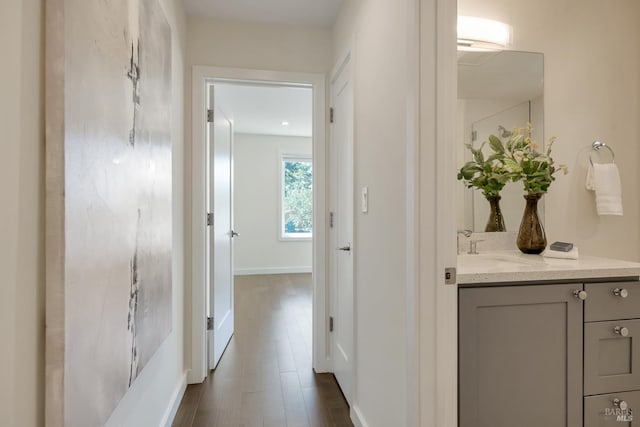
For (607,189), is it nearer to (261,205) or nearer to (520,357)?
(520,357)

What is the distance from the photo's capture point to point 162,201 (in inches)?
61.2

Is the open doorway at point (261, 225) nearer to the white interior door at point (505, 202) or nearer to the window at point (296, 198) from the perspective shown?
the window at point (296, 198)

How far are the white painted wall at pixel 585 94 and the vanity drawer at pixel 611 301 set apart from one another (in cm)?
60

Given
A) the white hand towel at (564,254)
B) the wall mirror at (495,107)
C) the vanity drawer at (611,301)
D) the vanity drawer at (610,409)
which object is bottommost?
the vanity drawer at (610,409)

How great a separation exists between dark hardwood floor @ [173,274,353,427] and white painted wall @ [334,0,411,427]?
328 mm

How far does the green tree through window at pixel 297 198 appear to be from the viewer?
6266 mm

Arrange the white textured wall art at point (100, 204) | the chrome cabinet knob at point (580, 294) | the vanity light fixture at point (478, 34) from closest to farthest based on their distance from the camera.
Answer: the white textured wall art at point (100, 204)
the chrome cabinet knob at point (580, 294)
the vanity light fixture at point (478, 34)

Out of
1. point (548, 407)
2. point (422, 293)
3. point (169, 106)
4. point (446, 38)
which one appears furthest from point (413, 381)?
point (169, 106)

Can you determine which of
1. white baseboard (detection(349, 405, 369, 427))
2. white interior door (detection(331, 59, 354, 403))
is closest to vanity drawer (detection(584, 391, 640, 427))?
white baseboard (detection(349, 405, 369, 427))

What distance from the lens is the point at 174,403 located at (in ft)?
6.33

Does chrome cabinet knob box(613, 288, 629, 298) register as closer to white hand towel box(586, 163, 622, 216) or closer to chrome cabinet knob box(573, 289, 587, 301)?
chrome cabinet knob box(573, 289, 587, 301)

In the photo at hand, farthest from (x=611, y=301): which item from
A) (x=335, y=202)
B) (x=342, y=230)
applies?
(x=335, y=202)

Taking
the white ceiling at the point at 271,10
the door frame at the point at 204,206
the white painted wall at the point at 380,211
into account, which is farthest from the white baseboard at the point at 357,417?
the white ceiling at the point at 271,10

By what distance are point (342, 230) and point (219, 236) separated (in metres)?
1.03
